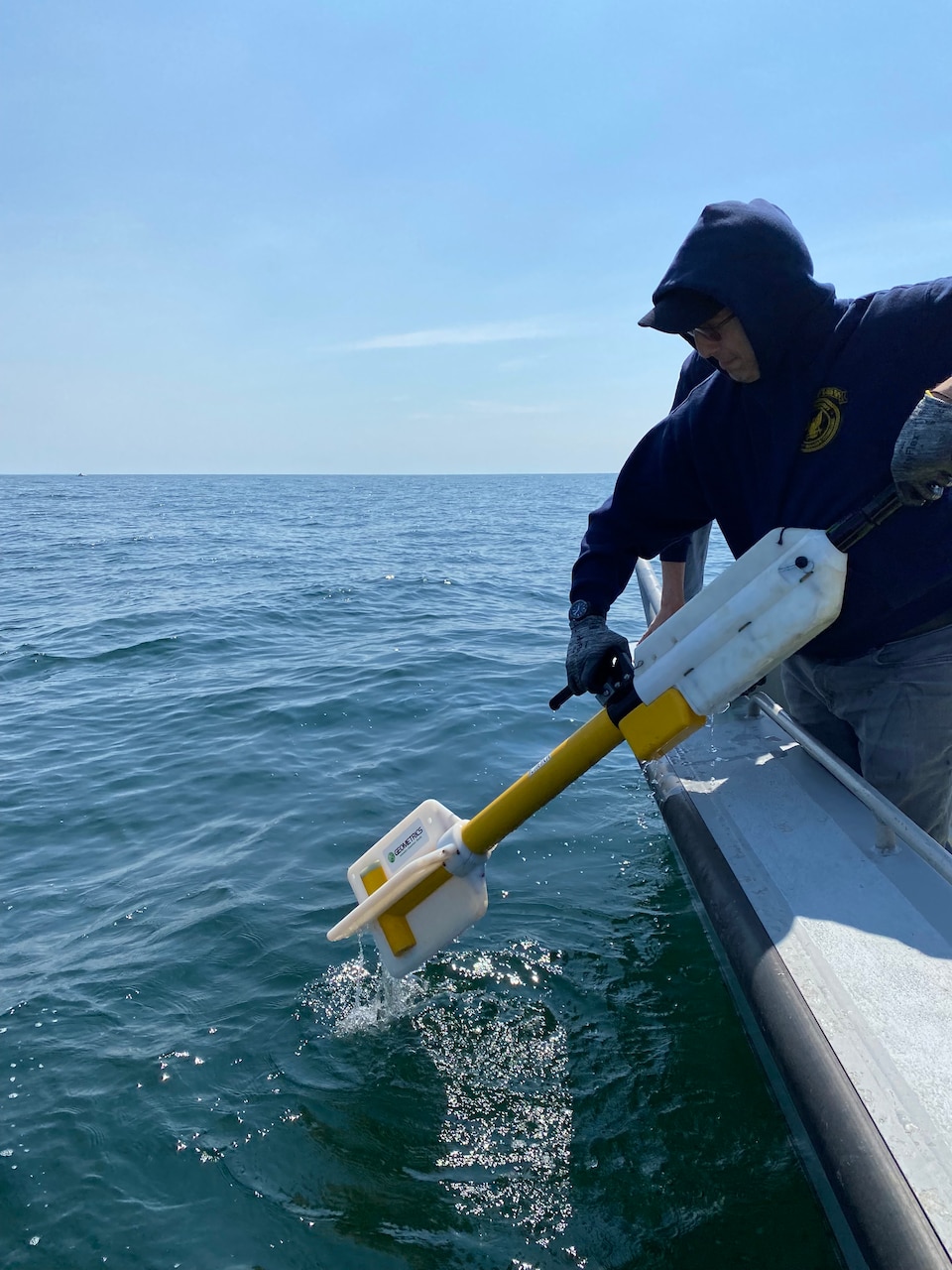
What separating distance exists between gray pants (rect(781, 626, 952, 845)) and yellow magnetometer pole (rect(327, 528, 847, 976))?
56cm

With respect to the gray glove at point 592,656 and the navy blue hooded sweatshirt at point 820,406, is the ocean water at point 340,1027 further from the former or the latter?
the navy blue hooded sweatshirt at point 820,406

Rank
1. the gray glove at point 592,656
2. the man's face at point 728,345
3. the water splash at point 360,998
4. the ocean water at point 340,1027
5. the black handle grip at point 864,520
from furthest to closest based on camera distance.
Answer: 1. the water splash at point 360,998
2. the gray glove at point 592,656
3. the ocean water at point 340,1027
4. the man's face at point 728,345
5. the black handle grip at point 864,520

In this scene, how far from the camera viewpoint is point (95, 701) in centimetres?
789

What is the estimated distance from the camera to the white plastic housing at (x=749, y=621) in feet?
7.12

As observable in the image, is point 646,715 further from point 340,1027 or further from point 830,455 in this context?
point 340,1027

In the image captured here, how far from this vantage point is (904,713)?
104 inches

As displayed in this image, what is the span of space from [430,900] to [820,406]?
81.5 inches

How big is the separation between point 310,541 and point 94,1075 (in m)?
20.9

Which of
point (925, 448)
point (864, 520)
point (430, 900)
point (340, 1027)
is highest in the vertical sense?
point (925, 448)

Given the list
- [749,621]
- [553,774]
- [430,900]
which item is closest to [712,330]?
[749,621]

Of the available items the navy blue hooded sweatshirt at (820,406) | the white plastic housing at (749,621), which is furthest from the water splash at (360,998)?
the navy blue hooded sweatshirt at (820,406)

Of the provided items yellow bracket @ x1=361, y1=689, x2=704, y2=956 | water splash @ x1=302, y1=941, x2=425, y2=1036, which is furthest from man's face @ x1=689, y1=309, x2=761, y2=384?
water splash @ x1=302, y1=941, x2=425, y2=1036

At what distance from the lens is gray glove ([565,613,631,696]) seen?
8.66ft

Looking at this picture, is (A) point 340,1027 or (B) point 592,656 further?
(A) point 340,1027
